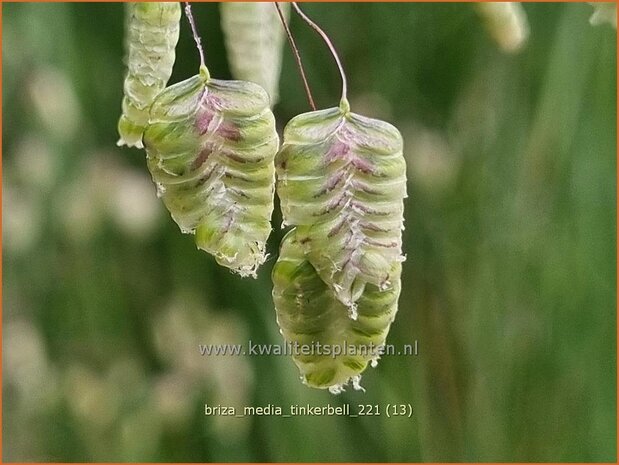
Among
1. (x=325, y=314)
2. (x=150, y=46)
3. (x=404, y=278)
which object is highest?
(x=150, y=46)

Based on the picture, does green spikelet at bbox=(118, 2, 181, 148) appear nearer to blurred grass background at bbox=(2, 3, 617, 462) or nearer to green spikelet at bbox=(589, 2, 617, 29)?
green spikelet at bbox=(589, 2, 617, 29)

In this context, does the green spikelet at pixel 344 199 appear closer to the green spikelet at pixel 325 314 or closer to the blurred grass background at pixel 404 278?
the green spikelet at pixel 325 314

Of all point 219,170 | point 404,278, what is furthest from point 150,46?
point 404,278

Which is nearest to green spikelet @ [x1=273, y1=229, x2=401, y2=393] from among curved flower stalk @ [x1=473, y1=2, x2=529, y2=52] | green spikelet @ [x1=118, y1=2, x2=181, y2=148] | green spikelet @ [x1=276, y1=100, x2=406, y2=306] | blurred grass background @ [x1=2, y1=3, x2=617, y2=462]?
green spikelet @ [x1=276, y1=100, x2=406, y2=306]

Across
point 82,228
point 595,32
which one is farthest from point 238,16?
point 595,32

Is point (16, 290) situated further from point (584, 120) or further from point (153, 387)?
point (584, 120)

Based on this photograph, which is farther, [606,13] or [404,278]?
[404,278]

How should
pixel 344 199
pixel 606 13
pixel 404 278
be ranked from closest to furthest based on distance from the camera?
pixel 344 199, pixel 606 13, pixel 404 278

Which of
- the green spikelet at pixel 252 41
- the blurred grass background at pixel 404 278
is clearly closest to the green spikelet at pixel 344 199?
the green spikelet at pixel 252 41

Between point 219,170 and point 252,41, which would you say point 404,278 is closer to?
point 252,41
